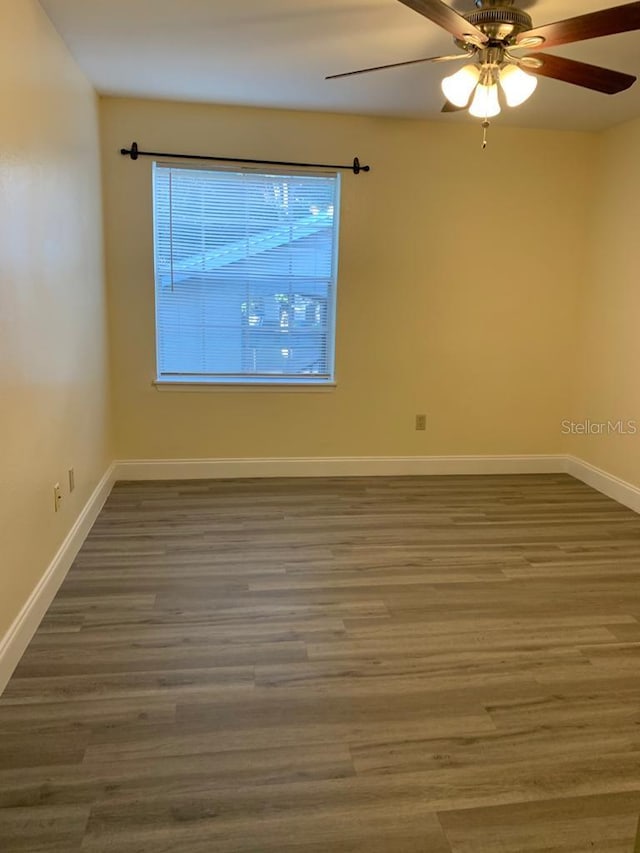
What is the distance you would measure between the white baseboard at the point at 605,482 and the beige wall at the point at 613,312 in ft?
0.15

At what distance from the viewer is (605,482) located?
4137 mm

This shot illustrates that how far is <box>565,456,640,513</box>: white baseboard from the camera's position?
3.86 m

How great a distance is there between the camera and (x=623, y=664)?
7.30 ft

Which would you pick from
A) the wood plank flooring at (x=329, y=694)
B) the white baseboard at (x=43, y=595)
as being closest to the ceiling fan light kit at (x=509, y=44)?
the wood plank flooring at (x=329, y=694)

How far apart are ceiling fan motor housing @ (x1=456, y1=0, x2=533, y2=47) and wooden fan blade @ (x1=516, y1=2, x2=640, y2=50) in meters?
0.06

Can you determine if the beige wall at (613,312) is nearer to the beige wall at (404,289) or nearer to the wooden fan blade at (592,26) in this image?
the beige wall at (404,289)

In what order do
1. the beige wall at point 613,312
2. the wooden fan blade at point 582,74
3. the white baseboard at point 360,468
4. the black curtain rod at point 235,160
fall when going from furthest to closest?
the white baseboard at point 360,468 → the beige wall at point 613,312 → the black curtain rod at point 235,160 → the wooden fan blade at point 582,74

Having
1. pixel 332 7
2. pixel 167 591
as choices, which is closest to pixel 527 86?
pixel 332 7

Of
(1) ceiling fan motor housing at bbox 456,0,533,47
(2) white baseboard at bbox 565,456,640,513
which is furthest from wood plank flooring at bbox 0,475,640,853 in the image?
(1) ceiling fan motor housing at bbox 456,0,533,47

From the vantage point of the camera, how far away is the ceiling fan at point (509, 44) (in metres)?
1.85

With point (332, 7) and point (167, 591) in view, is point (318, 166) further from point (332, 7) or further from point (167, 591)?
point (167, 591)

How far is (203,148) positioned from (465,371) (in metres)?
2.36

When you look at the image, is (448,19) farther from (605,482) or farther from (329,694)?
(605,482)

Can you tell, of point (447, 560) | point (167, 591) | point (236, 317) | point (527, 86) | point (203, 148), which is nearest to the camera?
point (527, 86)
